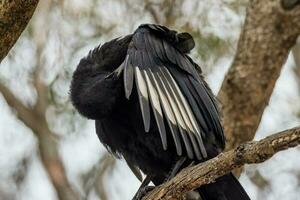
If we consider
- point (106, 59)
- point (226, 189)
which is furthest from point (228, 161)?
point (106, 59)

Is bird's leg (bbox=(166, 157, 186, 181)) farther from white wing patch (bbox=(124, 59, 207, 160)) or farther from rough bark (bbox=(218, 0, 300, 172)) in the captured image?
rough bark (bbox=(218, 0, 300, 172))

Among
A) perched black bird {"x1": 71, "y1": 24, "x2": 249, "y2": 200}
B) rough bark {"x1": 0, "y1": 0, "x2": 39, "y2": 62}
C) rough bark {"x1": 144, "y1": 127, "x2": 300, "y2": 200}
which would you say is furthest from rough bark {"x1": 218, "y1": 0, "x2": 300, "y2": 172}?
rough bark {"x1": 0, "y1": 0, "x2": 39, "y2": 62}

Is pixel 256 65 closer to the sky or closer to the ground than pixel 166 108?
closer to the ground

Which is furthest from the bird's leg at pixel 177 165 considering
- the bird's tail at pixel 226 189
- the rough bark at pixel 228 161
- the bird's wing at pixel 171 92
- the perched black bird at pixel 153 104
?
the rough bark at pixel 228 161

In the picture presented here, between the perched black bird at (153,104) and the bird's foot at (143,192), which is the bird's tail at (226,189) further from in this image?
the bird's foot at (143,192)

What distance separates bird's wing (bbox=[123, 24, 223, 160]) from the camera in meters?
3.58

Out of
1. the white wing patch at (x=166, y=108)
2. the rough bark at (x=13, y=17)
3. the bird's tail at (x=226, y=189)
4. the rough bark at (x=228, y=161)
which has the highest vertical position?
the rough bark at (x=13, y=17)

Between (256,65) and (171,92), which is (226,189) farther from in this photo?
(256,65)

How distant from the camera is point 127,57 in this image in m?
3.76

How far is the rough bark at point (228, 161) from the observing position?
2.50 metres

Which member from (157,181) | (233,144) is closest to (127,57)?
(157,181)

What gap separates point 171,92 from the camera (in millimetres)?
3674

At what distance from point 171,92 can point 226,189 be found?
23.8 inches

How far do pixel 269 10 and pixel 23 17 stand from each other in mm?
2483
